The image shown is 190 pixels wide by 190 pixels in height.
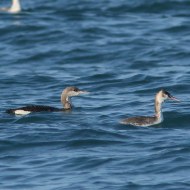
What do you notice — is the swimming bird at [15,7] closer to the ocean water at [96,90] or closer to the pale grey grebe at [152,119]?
the ocean water at [96,90]

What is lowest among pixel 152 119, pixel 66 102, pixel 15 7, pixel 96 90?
pixel 96 90

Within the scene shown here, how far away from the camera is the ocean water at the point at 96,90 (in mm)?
18500

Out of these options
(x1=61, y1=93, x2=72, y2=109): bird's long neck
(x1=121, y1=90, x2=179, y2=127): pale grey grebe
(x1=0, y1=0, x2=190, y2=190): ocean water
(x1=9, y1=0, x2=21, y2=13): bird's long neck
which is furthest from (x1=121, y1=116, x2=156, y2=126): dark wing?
(x1=9, y1=0, x2=21, y2=13): bird's long neck

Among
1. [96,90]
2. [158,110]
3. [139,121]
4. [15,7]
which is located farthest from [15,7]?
[139,121]

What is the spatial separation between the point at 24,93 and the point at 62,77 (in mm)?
2473

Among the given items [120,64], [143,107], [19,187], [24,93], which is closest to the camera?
[19,187]

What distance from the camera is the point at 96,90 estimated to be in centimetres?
2692

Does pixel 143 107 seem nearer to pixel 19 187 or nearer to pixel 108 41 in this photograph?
pixel 19 187

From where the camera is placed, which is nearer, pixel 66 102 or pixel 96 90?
pixel 66 102

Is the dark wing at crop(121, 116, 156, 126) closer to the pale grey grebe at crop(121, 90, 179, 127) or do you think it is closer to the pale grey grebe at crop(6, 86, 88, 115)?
the pale grey grebe at crop(121, 90, 179, 127)

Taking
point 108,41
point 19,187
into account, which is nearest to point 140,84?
point 108,41

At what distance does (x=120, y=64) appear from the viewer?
101 feet

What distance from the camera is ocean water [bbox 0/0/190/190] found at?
18.5m

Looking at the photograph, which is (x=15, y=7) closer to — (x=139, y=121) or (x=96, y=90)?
(x=96, y=90)
